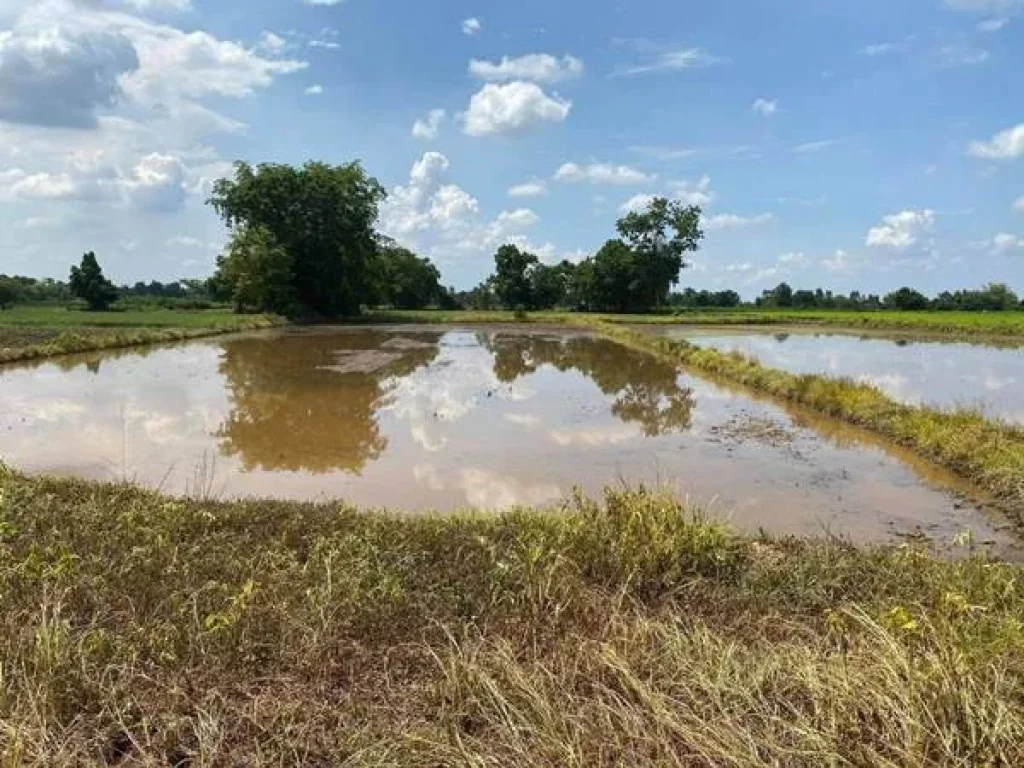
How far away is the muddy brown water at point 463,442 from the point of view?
8.55 m

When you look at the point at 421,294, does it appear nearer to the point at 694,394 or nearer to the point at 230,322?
the point at 230,322

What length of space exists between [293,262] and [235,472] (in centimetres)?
3582

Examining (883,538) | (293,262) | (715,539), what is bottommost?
(883,538)

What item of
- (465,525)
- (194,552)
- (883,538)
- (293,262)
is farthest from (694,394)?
(293,262)

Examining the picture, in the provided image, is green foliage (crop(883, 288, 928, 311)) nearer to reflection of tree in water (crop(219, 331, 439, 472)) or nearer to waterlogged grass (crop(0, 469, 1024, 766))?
reflection of tree in water (crop(219, 331, 439, 472))

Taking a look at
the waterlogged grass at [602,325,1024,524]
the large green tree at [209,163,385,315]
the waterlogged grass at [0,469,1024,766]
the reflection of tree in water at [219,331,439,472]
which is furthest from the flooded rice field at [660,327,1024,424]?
the large green tree at [209,163,385,315]

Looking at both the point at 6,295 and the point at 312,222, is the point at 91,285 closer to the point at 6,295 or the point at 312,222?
the point at 6,295

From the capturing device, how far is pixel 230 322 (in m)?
38.9

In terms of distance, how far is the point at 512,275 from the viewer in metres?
65.6

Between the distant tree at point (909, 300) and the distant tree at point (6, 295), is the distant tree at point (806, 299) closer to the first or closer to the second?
the distant tree at point (909, 300)

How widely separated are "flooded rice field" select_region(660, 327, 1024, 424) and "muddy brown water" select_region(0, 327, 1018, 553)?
3.81 meters

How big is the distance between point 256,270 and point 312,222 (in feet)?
19.6

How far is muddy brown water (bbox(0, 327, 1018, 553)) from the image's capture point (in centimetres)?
855

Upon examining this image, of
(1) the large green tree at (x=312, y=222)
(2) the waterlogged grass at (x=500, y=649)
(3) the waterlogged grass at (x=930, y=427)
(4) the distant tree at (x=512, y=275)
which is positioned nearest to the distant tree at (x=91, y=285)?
(1) the large green tree at (x=312, y=222)
